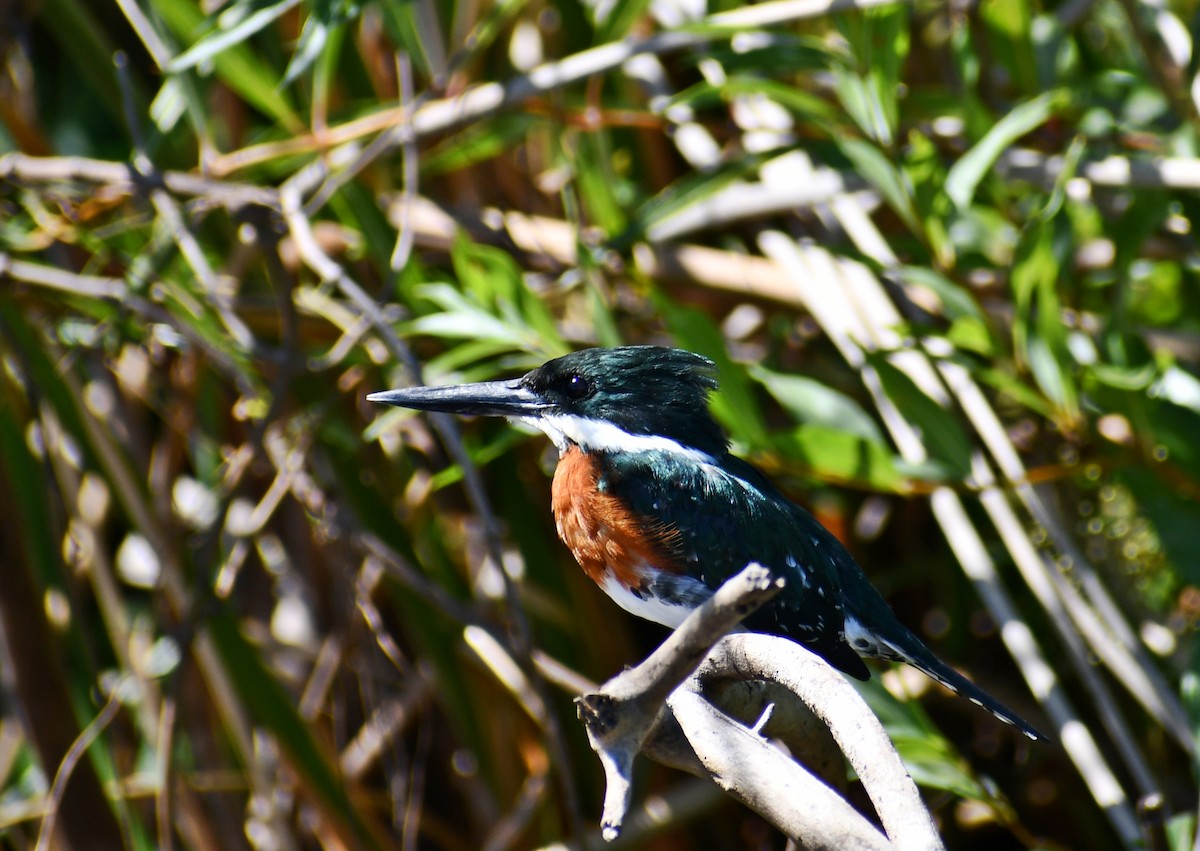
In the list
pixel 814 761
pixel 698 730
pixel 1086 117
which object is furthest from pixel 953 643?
pixel 698 730

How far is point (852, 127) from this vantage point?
2.22 m

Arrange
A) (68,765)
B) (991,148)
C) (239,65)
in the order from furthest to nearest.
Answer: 1. (239,65)
2. (68,765)
3. (991,148)

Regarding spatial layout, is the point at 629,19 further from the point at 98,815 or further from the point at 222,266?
the point at 98,815

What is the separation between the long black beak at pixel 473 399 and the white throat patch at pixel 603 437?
32 millimetres

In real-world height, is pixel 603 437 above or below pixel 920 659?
above

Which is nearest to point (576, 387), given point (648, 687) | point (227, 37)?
point (227, 37)

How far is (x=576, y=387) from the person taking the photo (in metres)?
1.86

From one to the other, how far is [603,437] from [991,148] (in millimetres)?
776

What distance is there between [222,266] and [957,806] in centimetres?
196

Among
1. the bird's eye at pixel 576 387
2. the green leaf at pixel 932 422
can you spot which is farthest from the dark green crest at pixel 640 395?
the green leaf at pixel 932 422

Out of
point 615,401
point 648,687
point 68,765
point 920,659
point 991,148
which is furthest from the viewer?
point 68,765

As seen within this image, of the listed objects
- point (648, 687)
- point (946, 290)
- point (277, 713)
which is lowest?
point (277, 713)

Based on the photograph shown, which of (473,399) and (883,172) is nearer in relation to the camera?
(473,399)

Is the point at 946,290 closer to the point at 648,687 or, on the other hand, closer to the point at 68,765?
the point at 648,687
